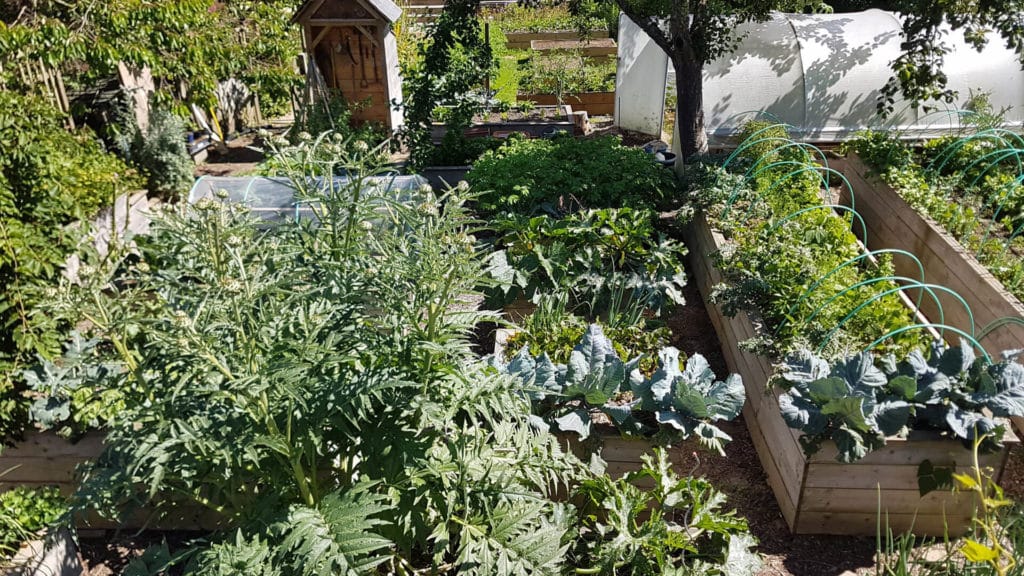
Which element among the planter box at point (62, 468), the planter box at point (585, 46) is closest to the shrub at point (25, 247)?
the planter box at point (62, 468)

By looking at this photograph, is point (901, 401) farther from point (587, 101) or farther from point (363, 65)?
point (587, 101)

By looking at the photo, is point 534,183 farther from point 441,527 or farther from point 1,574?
point 1,574

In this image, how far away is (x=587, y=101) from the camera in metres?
10.7

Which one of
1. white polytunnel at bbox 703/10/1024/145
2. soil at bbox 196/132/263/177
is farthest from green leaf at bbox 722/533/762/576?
soil at bbox 196/132/263/177

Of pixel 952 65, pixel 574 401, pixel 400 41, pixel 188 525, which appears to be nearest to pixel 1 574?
pixel 188 525

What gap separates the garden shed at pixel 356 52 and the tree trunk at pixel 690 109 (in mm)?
3366

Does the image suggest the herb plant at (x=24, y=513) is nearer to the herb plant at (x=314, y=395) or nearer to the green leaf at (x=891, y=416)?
the herb plant at (x=314, y=395)

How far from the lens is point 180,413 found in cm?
236

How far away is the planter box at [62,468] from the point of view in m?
3.26

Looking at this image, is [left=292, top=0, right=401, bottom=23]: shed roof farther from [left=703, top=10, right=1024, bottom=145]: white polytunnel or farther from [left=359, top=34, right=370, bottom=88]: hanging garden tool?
[left=703, top=10, right=1024, bottom=145]: white polytunnel

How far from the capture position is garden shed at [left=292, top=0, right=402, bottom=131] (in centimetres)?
A: 854

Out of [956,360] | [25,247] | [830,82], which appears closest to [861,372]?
[956,360]

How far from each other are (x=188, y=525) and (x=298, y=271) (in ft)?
5.30

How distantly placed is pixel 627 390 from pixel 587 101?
7.92 meters
